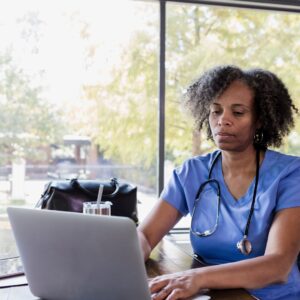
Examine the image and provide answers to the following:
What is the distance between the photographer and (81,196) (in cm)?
179

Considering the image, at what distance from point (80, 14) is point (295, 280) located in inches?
74.1

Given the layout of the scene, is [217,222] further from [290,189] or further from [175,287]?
[175,287]

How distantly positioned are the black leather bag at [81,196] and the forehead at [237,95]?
590 millimetres

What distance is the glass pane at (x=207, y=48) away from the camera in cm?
267

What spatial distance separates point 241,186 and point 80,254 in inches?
30.3

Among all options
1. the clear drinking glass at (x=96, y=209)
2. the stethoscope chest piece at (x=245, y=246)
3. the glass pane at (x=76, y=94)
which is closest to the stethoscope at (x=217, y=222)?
the stethoscope chest piece at (x=245, y=246)

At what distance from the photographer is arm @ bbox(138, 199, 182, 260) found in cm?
145

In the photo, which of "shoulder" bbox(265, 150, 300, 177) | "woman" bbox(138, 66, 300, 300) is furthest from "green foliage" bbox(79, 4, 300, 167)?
"shoulder" bbox(265, 150, 300, 177)

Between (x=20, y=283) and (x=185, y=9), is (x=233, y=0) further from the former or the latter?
(x=20, y=283)

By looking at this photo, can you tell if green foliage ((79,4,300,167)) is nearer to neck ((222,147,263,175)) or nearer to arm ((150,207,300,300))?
neck ((222,147,263,175))

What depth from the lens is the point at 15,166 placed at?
8.16 ft

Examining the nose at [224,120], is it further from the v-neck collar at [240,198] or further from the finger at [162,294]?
the finger at [162,294]

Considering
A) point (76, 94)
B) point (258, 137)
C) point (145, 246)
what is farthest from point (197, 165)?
point (76, 94)

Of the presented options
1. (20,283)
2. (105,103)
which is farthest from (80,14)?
(20,283)
